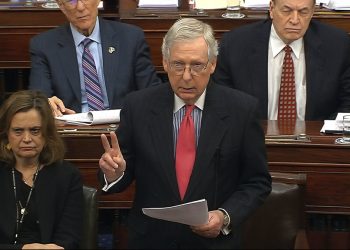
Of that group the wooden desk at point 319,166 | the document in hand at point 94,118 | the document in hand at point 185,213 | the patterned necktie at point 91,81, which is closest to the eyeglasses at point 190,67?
the document in hand at point 185,213

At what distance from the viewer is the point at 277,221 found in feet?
9.14

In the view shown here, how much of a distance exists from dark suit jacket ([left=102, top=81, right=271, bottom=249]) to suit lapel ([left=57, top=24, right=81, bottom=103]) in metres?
1.10

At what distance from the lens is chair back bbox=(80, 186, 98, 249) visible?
2.78m

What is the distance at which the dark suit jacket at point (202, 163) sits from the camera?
2311mm

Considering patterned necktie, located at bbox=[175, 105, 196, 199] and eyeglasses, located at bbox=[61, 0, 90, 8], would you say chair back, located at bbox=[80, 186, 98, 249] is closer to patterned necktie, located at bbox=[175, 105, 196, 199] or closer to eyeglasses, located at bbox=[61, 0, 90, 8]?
patterned necktie, located at bbox=[175, 105, 196, 199]

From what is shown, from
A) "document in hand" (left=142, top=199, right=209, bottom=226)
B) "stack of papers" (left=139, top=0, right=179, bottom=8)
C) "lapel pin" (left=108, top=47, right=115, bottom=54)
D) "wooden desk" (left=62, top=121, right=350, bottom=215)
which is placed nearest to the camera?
"document in hand" (left=142, top=199, right=209, bottom=226)

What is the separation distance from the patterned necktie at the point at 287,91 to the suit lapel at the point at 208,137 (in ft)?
3.43

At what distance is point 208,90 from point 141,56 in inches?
45.4

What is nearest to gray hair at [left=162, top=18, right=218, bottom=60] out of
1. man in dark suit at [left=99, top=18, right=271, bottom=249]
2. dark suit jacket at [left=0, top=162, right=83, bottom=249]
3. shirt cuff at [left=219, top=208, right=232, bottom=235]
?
man in dark suit at [left=99, top=18, right=271, bottom=249]

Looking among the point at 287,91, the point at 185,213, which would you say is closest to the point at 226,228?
the point at 185,213

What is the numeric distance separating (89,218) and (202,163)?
1.95 ft

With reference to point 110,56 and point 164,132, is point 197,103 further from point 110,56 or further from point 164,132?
point 110,56

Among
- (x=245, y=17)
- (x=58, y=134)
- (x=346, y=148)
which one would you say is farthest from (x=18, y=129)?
(x=245, y=17)

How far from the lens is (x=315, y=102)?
339 cm
